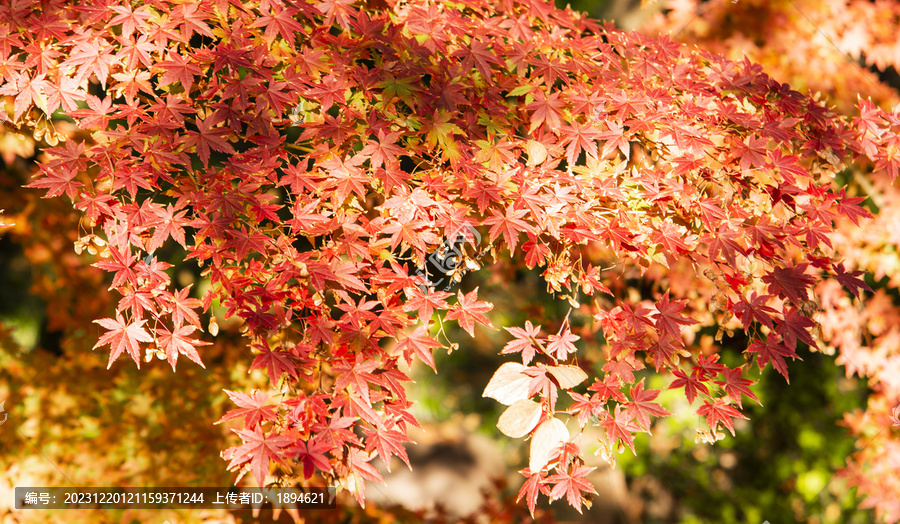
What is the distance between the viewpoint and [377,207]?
133cm

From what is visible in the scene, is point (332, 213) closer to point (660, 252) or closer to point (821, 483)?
point (660, 252)

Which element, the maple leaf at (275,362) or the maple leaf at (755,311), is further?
the maple leaf at (755,311)

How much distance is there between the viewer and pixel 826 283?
290 centimetres

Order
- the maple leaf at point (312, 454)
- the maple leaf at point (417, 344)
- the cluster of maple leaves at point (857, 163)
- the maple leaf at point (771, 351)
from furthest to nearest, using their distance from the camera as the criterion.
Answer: the cluster of maple leaves at point (857, 163), the maple leaf at point (771, 351), the maple leaf at point (417, 344), the maple leaf at point (312, 454)

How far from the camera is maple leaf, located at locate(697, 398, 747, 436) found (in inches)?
56.1

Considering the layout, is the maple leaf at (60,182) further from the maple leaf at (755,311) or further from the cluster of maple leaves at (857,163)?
the cluster of maple leaves at (857,163)

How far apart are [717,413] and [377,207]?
988mm

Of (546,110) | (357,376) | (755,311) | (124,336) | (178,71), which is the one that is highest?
(546,110)

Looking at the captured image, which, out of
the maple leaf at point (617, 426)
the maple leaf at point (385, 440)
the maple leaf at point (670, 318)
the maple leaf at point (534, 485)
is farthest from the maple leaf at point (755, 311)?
the maple leaf at point (385, 440)

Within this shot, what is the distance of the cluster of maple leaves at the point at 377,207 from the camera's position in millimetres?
1292

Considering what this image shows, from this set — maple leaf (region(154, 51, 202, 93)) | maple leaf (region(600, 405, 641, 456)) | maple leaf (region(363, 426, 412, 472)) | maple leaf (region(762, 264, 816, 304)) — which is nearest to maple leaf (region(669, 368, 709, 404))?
maple leaf (region(600, 405, 641, 456))

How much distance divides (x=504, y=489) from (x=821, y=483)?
7.54 ft

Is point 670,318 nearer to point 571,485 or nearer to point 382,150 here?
point 571,485

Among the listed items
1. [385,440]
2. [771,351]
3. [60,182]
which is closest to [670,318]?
[771,351]
